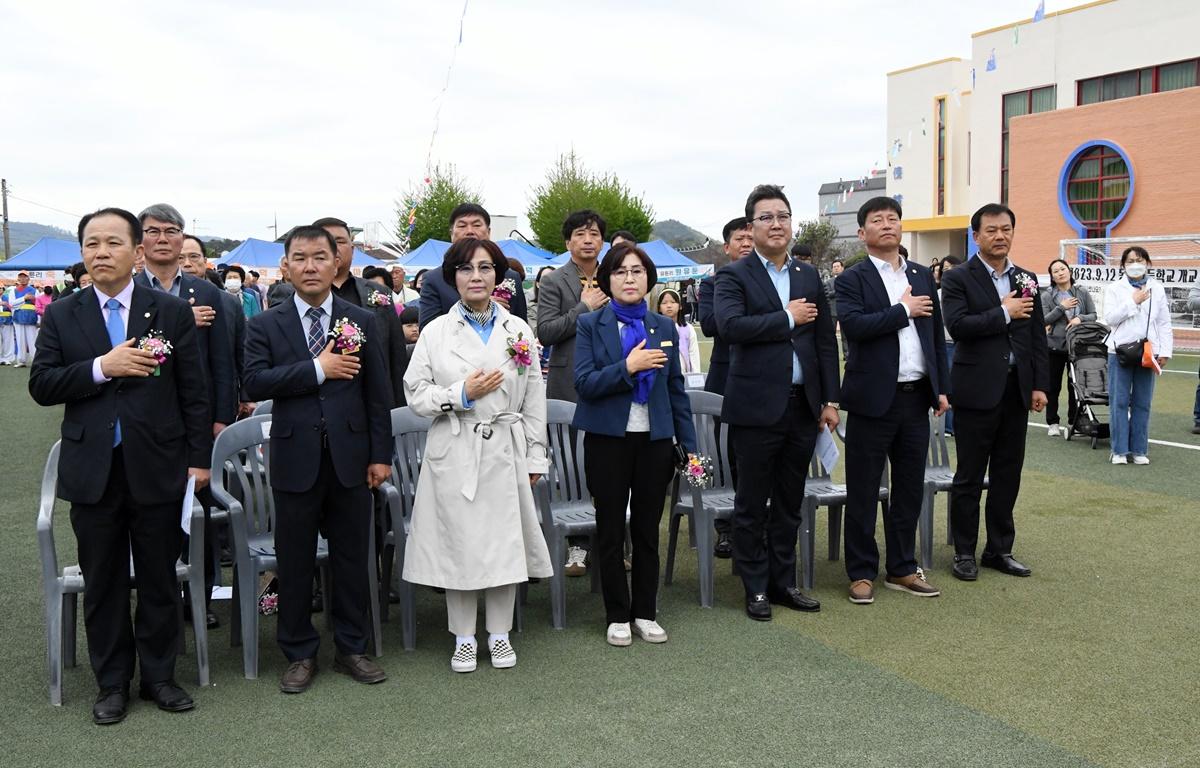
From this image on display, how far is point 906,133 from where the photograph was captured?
4025cm

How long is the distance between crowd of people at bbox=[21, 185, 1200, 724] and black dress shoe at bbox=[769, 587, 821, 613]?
0.04 ft

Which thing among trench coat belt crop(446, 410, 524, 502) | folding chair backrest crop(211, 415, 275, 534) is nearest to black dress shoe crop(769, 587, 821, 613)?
trench coat belt crop(446, 410, 524, 502)

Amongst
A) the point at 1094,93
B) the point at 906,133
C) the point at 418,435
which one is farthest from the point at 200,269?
the point at 906,133

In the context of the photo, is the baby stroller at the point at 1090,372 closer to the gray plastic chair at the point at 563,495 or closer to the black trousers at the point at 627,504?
the gray plastic chair at the point at 563,495

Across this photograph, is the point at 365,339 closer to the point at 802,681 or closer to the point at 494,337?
the point at 494,337

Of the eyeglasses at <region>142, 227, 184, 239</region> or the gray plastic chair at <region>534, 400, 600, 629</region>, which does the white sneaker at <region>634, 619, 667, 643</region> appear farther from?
the eyeglasses at <region>142, 227, 184, 239</region>

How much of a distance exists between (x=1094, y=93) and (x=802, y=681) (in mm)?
31081

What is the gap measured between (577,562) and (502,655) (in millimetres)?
1514

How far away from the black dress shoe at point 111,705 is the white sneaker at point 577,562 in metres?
2.57

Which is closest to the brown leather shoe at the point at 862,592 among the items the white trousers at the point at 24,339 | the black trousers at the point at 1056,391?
the black trousers at the point at 1056,391

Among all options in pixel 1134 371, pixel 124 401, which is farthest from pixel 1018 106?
pixel 124 401

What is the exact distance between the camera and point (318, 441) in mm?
4219

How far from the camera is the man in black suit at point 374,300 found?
543cm

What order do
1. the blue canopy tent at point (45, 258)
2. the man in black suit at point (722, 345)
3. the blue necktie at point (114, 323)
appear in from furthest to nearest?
the blue canopy tent at point (45, 258)
the man in black suit at point (722, 345)
the blue necktie at point (114, 323)
